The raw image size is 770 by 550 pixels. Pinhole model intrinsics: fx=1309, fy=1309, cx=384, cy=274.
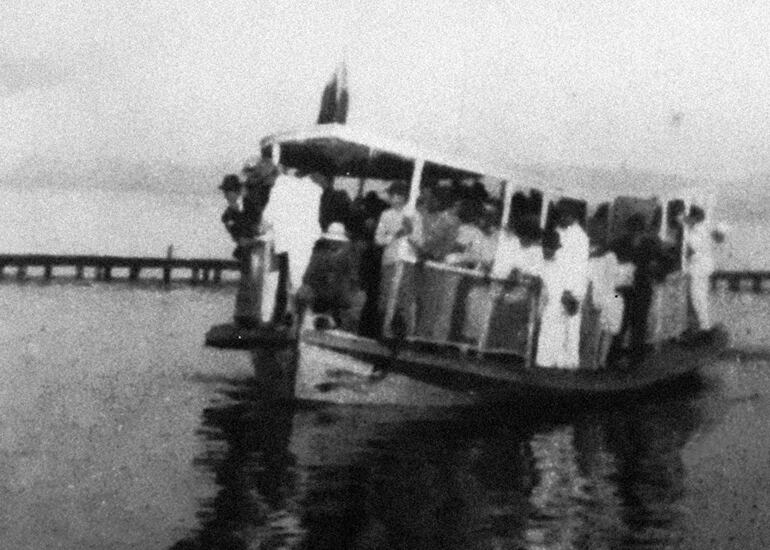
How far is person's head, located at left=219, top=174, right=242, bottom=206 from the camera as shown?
554 inches

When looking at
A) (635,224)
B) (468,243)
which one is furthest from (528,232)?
(635,224)

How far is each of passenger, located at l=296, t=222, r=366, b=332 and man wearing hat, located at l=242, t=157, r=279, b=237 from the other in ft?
3.24

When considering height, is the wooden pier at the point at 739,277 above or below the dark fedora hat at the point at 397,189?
below

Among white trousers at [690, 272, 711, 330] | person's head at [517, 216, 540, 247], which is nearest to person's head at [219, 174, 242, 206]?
person's head at [517, 216, 540, 247]

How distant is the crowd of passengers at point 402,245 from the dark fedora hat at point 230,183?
0.02 m

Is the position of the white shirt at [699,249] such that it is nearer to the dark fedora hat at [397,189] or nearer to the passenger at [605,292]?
the passenger at [605,292]

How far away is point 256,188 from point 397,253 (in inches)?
85.6

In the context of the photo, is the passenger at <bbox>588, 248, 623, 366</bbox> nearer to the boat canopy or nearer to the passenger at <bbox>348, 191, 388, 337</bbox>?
the boat canopy

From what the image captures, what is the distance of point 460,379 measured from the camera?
13.4m

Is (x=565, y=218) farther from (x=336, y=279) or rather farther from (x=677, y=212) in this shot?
(x=677, y=212)

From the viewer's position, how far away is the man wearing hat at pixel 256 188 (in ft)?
46.2

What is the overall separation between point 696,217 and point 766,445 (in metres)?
4.71

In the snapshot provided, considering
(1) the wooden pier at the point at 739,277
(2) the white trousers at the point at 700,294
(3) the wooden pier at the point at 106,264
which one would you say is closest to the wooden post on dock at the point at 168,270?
(3) the wooden pier at the point at 106,264

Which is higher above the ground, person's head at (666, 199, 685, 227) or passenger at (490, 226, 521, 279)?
person's head at (666, 199, 685, 227)
